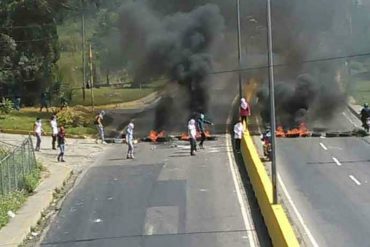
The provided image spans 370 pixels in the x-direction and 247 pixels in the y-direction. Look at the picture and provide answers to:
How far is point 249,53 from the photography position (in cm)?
5381

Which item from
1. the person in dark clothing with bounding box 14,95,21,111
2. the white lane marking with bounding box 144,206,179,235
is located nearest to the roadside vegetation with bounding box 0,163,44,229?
the white lane marking with bounding box 144,206,179,235

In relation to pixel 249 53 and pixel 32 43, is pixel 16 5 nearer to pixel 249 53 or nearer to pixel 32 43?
pixel 32 43

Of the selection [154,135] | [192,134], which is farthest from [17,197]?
[154,135]

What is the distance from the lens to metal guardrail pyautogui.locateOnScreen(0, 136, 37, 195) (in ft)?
70.1

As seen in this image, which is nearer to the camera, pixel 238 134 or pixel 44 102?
pixel 238 134

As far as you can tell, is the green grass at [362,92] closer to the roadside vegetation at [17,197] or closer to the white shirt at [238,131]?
the white shirt at [238,131]

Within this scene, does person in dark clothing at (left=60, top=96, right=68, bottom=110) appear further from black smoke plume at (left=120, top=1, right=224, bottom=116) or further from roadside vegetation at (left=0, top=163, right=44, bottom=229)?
roadside vegetation at (left=0, top=163, right=44, bottom=229)

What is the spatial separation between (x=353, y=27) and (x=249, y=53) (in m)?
9.22

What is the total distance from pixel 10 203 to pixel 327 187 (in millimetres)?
9007

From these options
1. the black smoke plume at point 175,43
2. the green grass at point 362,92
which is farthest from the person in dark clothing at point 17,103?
the green grass at point 362,92

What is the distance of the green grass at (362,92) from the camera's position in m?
55.0

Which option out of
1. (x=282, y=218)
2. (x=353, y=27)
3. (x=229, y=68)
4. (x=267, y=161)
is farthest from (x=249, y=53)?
(x=282, y=218)

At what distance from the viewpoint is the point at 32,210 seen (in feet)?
67.5

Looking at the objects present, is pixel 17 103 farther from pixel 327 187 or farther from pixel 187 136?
pixel 327 187
